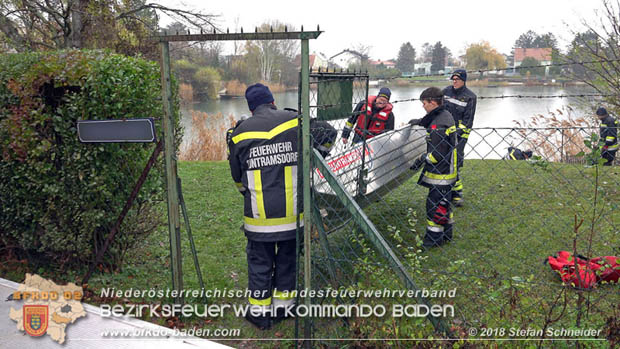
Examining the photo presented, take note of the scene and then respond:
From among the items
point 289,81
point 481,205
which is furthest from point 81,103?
point 289,81

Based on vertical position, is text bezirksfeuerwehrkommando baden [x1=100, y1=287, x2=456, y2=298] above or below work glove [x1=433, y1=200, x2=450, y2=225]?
below

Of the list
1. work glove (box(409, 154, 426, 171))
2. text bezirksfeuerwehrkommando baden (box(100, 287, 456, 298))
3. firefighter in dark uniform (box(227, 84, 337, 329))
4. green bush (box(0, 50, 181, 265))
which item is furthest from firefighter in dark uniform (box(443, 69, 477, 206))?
green bush (box(0, 50, 181, 265))

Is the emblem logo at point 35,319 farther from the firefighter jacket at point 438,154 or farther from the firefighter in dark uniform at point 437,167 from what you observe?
the firefighter jacket at point 438,154

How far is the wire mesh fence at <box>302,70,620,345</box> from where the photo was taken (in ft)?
10.5

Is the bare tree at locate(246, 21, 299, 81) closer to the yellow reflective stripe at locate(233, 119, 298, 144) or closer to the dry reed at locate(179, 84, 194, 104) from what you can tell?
the dry reed at locate(179, 84, 194, 104)

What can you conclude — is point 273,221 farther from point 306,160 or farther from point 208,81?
point 208,81

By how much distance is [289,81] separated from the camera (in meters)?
19.5

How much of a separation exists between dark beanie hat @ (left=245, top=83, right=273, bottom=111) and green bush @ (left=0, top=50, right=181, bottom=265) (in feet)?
2.90

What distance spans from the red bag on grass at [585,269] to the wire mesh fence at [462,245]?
0.11 metres

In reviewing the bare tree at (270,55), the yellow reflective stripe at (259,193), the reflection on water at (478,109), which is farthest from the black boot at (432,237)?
the bare tree at (270,55)

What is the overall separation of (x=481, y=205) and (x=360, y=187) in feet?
9.12

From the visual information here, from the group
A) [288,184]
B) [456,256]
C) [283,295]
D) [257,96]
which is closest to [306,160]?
[288,184]

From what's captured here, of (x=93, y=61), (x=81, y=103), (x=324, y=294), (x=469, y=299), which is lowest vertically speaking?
(x=469, y=299)

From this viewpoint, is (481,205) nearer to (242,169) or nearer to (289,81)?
(242,169)
